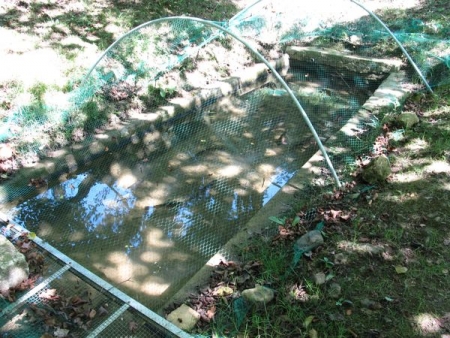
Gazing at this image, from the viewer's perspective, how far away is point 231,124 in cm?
552

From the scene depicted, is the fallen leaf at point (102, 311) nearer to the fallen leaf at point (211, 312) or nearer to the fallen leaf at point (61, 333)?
the fallen leaf at point (61, 333)

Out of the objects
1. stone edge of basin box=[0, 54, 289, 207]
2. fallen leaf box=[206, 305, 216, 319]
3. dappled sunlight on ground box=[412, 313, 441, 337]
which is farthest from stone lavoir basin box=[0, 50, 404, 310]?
dappled sunlight on ground box=[412, 313, 441, 337]

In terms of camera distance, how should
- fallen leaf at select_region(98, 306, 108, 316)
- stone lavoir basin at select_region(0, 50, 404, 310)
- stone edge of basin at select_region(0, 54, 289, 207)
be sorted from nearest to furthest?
1. fallen leaf at select_region(98, 306, 108, 316)
2. stone lavoir basin at select_region(0, 50, 404, 310)
3. stone edge of basin at select_region(0, 54, 289, 207)

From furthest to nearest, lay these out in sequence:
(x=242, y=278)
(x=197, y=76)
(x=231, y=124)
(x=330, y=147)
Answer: (x=197, y=76), (x=231, y=124), (x=330, y=147), (x=242, y=278)

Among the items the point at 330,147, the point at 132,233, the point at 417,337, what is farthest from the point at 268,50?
the point at 417,337

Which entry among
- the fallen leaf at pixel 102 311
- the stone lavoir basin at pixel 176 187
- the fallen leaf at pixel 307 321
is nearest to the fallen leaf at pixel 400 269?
the fallen leaf at pixel 307 321

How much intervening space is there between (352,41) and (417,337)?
5.41m

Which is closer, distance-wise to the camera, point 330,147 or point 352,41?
point 330,147

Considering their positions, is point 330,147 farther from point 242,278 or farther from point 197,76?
point 197,76

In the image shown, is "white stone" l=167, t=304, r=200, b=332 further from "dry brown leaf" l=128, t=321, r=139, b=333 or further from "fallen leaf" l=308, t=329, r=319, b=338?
"fallen leaf" l=308, t=329, r=319, b=338

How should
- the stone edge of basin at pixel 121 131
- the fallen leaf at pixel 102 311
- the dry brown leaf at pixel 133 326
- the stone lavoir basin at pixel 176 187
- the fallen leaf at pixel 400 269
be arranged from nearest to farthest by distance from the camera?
1. the dry brown leaf at pixel 133 326
2. the fallen leaf at pixel 102 311
3. the fallen leaf at pixel 400 269
4. the stone lavoir basin at pixel 176 187
5. the stone edge of basin at pixel 121 131

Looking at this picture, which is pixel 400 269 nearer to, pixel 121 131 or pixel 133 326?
pixel 133 326

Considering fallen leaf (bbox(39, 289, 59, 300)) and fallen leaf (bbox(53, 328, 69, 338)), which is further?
fallen leaf (bbox(39, 289, 59, 300))

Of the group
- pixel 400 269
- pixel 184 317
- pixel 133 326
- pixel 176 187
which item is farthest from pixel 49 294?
pixel 400 269
